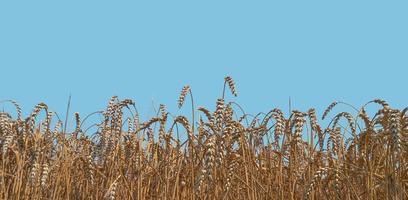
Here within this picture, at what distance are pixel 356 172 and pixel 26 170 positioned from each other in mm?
1845

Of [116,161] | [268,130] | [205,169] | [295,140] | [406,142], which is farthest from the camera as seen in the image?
[116,161]

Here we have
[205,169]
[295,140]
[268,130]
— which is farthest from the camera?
[268,130]

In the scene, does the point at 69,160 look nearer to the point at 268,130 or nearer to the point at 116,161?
the point at 116,161

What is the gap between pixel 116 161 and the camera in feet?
13.8

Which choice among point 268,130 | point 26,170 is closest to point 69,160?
point 26,170

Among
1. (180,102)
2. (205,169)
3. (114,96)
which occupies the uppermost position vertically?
(114,96)

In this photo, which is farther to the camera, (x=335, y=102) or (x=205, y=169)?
(x=335, y=102)

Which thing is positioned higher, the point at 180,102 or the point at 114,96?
the point at 114,96

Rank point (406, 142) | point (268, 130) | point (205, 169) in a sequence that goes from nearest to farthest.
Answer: point (205, 169), point (406, 142), point (268, 130)

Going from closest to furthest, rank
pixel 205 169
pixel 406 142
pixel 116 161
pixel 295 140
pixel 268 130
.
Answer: pixel 205 169 < pixel 406 142 < pixel 295 140 < pixel 268 130 < pixel 116 161

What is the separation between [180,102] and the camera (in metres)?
3.53

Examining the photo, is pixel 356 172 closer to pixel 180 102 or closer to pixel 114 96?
pixel 180 102

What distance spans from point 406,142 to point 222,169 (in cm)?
94

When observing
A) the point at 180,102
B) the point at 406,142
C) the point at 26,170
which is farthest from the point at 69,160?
the point at 406,142
